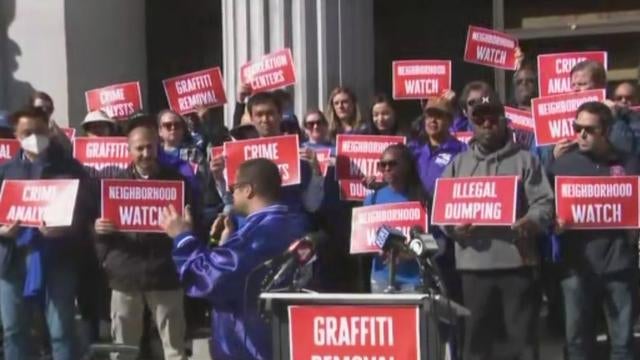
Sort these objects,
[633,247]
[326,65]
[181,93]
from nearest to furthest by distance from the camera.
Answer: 1. [633,247]
2. [181,93]
3. [326,65]

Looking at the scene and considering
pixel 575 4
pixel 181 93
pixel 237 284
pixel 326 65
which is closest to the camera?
pixel 237 284

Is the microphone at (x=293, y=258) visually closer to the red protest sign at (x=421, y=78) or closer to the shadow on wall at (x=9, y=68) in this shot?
the red protest sign at (x=421, y=78)

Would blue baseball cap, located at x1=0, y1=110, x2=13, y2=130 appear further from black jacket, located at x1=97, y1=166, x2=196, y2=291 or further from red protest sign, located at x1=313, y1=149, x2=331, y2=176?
red protest sign, located at x1=313, y1=149, x2=331, y2=176

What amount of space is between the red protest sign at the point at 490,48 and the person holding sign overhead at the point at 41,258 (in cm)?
343

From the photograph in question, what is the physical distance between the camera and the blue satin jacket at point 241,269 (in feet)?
18.3

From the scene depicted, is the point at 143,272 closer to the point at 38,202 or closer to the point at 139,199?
the point at 139,199

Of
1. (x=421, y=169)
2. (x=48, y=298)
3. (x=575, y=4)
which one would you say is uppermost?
(x=575, y=4)

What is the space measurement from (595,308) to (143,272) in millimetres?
2785

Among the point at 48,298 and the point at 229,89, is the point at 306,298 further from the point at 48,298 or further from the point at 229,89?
the point at 229,89

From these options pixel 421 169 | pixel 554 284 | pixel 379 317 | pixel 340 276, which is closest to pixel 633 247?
pixel 554 284

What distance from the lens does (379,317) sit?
5.22 m

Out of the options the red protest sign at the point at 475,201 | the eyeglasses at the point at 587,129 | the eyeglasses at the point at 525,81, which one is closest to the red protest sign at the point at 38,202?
the red protest sign at the point at 475,201

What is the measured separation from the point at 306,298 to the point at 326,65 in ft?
20.3

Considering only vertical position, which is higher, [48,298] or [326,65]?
[326,65]
